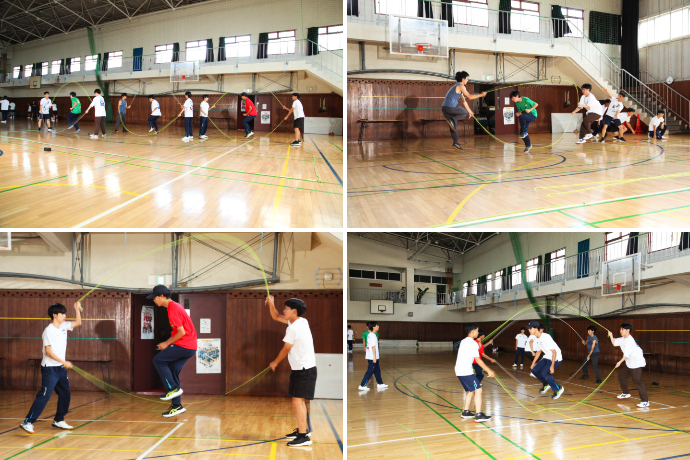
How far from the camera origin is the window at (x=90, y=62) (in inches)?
890

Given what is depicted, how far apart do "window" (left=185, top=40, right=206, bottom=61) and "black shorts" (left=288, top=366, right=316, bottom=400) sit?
21.3m

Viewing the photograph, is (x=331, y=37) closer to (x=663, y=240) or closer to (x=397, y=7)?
(x=397, y=7)

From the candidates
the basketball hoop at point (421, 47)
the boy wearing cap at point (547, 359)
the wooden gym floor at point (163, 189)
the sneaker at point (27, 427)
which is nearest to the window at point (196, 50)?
the basketball hoop at point (421, 47)

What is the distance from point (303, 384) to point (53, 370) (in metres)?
2.88

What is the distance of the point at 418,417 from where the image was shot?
575 cm

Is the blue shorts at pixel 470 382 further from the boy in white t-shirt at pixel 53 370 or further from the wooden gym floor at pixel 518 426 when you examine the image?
the boy in white t-shirt at pixel 53 370

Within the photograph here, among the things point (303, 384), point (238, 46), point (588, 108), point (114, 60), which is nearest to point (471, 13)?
point (588, 108)

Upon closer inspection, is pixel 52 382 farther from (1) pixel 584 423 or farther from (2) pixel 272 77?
(2) pixel 272 77

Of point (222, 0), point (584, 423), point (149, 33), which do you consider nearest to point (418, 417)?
point (584, 423)

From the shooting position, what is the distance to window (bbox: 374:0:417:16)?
1583 cm

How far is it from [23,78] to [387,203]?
75.6 feet

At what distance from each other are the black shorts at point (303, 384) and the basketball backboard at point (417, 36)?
1376 centimetres

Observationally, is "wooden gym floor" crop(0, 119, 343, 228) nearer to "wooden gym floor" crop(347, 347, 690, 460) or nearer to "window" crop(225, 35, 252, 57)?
"wooden gym floor" crop(347, 347, 690, 460)

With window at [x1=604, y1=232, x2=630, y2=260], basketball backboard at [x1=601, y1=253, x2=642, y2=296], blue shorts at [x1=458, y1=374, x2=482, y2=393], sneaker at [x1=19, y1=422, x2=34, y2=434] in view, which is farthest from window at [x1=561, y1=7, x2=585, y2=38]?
sneaker at [x1=19, y1=422, x2=34, y2=434]
